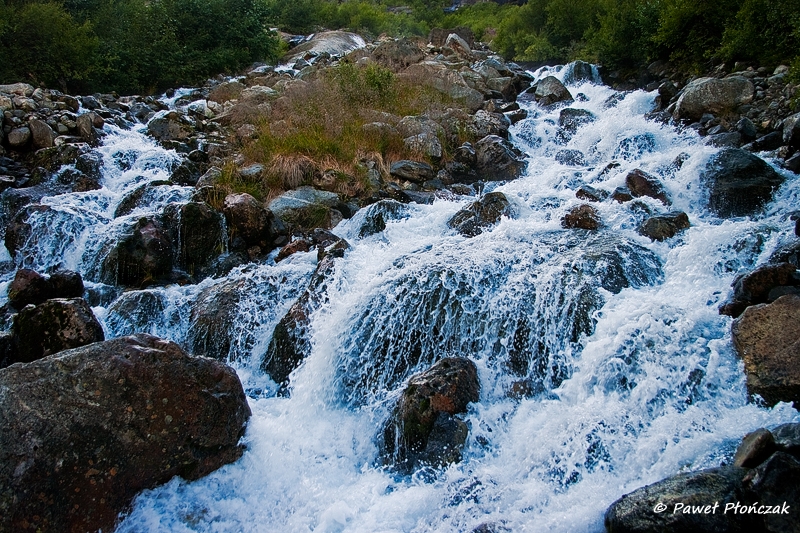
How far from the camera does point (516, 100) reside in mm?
14898

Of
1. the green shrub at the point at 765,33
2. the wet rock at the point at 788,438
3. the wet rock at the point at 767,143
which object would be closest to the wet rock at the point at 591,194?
the wet rock at the point at 767,143

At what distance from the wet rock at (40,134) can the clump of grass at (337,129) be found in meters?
4.12

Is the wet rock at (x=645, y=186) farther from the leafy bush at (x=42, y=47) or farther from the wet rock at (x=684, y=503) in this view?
the leafy bush at (x=42, y=47)

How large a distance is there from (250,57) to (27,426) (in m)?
20.2

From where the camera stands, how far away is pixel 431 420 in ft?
14.3

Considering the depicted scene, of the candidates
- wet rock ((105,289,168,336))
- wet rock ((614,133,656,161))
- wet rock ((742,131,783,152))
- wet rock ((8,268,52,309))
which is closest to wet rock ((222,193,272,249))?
wet rock ((105,289,168,336))

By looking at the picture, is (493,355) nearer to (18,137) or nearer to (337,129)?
(337,129)

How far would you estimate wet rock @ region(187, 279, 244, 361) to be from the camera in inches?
237

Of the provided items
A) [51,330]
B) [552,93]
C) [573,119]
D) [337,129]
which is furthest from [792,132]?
[51,330]

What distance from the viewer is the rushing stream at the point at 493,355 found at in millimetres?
3793

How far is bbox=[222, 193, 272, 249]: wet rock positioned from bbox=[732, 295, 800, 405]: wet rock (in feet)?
20.5

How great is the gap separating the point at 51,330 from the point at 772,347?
6.65 metres

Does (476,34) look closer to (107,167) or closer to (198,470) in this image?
(107,167)

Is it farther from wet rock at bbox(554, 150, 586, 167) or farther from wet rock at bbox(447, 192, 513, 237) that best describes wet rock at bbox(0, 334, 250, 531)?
wet rock at bbox(554, 150, 586, 167)
